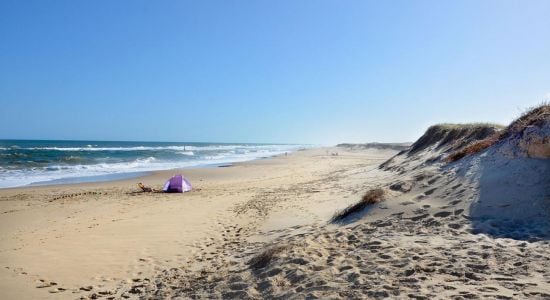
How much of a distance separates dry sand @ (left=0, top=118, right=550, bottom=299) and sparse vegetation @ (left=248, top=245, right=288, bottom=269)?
22 millimetres

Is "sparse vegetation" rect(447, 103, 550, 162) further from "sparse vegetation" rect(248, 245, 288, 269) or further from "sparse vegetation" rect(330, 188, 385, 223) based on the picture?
"sparse vegetation" rect(248, 245, 288, 269)

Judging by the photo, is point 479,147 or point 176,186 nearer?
point 479,147

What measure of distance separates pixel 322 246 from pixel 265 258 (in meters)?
0.92

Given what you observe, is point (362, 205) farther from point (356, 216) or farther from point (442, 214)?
point (442, 214)

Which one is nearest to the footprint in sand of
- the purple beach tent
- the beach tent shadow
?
the beach tent shadow

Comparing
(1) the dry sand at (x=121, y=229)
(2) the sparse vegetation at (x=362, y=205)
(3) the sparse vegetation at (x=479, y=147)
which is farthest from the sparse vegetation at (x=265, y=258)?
(3) the sparse vegetation at (x=479, y=147)

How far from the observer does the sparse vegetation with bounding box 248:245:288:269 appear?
5414 millimetres

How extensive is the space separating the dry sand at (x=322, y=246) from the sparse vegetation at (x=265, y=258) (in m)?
0.02

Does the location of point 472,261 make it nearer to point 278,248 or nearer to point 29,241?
point 278,248

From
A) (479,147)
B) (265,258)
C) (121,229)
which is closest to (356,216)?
(265,258)

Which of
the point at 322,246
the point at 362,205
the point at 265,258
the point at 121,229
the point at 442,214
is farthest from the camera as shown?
the point at 121,229

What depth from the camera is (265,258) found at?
5516 millimetres

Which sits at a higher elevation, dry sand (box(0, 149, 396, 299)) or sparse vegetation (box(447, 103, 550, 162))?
sparse vegetation (box(447, 103, 550, 162))

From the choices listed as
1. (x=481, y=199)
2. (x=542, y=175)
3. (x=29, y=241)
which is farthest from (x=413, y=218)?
(x=29, y=241)
